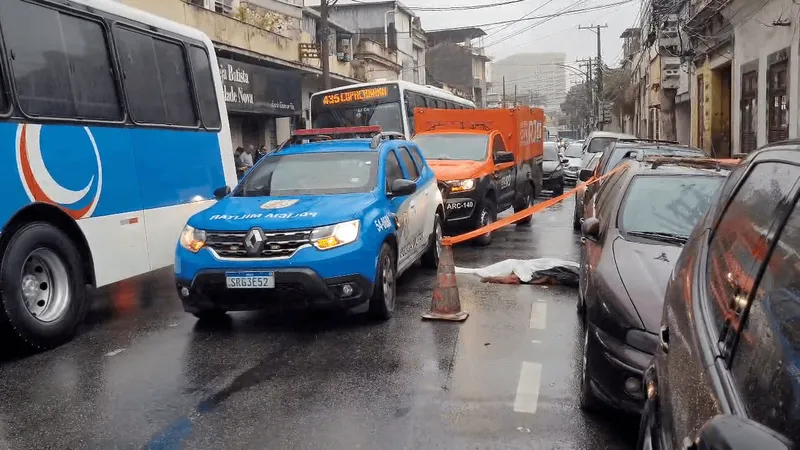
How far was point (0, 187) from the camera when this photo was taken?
227 inches

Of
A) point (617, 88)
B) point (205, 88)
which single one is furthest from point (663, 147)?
point (617, 88)

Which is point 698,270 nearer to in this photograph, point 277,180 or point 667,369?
point 667,369

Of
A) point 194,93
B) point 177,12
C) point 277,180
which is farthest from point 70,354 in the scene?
Result: point 177,12

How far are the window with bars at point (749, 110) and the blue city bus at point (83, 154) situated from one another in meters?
15.0

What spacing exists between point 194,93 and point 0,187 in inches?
137

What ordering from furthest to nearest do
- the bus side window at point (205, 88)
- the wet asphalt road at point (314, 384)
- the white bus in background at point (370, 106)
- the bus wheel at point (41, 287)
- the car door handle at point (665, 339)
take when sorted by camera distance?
the white bus in background at point (370, 106) → the bus side window at point (205, 88) → the bus wheel at point (41, 287) → the wet asphalt road at point (314, 384) → the car door handle at point (665, 339)

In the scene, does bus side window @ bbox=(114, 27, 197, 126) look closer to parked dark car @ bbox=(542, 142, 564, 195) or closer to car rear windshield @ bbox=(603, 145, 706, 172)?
car rear windshield @ bbox=(603, 145, 706, 172)

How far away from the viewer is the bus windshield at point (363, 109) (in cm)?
1886

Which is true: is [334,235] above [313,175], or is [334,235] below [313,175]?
below

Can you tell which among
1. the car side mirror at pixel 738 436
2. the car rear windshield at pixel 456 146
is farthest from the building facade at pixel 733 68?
the car side mirror at pixel 738 436

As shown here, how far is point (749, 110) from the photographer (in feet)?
64.1

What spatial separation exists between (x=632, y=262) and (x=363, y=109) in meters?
14.9

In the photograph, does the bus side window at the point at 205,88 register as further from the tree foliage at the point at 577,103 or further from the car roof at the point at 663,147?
the tree foliage at the point at 577,103

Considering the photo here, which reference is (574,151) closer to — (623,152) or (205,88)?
A: (623,152)
